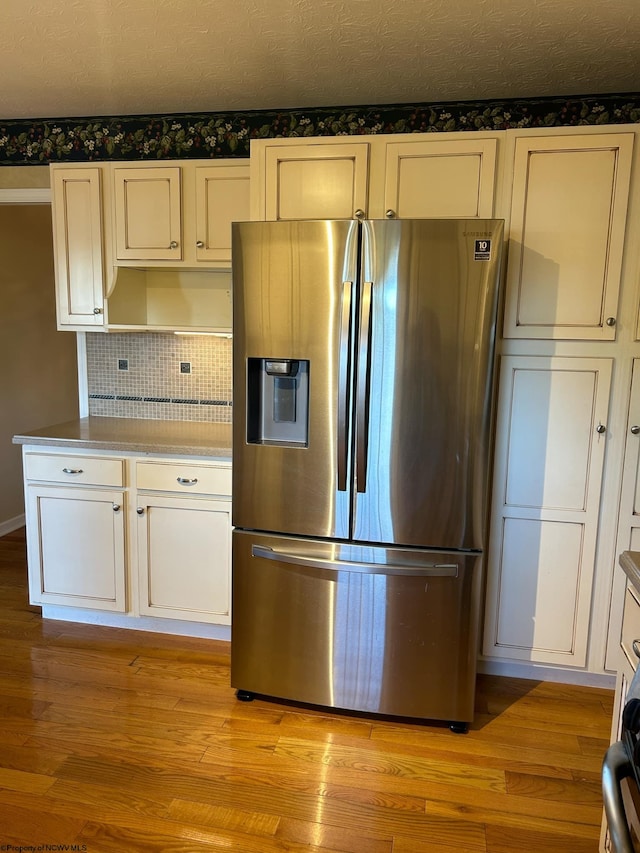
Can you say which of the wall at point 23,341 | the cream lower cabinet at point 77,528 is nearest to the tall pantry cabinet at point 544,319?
the cream lower cabinet at point 77,528

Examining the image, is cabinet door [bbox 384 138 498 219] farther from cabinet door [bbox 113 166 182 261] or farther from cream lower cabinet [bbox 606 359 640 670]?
cabinet door [bbox 113 166 182 261]

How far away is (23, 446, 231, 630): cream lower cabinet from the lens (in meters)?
2.73

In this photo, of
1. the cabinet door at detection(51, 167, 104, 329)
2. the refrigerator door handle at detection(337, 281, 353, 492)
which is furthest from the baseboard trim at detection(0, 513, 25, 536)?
the refrigerator door handle at detection(337, 281, 353, 492)

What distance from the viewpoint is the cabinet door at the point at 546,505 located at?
240cm

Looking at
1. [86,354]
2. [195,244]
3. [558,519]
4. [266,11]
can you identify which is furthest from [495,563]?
[86,354]

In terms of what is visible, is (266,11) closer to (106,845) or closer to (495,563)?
(495,563)

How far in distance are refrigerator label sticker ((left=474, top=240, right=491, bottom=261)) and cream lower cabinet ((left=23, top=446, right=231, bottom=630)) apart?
1.35 m

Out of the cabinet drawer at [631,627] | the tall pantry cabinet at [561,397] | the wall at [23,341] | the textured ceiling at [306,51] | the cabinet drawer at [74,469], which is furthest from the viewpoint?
the wall at [23,341]

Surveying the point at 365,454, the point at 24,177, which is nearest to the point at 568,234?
the point at 365,454

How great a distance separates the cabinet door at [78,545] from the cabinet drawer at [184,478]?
160mm

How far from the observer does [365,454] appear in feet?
7.06

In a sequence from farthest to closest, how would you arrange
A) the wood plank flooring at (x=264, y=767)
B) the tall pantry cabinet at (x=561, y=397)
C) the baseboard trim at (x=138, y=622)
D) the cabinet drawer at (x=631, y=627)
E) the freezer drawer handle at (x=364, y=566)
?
1. the baseboard trim at (x=138, y=622)
2. the tall pantry cabinet at (x=561, y=397)
3. the freezer drawer handle at (x=364, y=566)
4. the wood plank flooring at (x=264, y=767)
5. the cabinet drawer at (x=631, y=627)

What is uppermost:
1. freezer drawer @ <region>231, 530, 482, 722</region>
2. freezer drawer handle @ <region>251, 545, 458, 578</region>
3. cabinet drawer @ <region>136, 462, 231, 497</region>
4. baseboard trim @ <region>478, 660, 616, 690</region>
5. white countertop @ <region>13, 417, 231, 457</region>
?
white countertop @ <region>13, 417, 231, 457</region>

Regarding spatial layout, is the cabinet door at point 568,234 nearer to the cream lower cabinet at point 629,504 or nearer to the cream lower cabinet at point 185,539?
the cream lower cabinet at point 629,504
